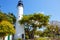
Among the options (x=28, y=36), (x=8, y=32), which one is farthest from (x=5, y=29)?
(x=28, y=36)

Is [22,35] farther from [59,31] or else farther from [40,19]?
[59,31]

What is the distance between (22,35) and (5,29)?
412 inches

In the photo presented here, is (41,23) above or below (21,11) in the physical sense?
below

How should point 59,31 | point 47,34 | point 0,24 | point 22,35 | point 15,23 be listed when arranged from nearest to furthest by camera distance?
point 0,24, point 22,35, point 15,23, point 47,34, point 59,31

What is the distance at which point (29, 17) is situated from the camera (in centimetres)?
3653

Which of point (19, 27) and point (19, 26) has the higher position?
point (19, 26)

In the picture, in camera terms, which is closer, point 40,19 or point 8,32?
point 8,32

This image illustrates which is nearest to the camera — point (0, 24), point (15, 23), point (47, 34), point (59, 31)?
point (0, 24)

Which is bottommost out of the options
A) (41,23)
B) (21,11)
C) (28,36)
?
(28,36)

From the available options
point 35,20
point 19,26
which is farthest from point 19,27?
point 35,20

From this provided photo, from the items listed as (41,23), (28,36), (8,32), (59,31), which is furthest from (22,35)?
(59,31)

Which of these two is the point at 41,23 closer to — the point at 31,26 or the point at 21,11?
the point at 31,26

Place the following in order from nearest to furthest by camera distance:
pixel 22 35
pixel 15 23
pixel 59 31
→ pixel 22 35, pixel 15 23, pixel 59 31

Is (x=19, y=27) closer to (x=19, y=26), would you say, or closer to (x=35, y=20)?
(x=19, y=26)
